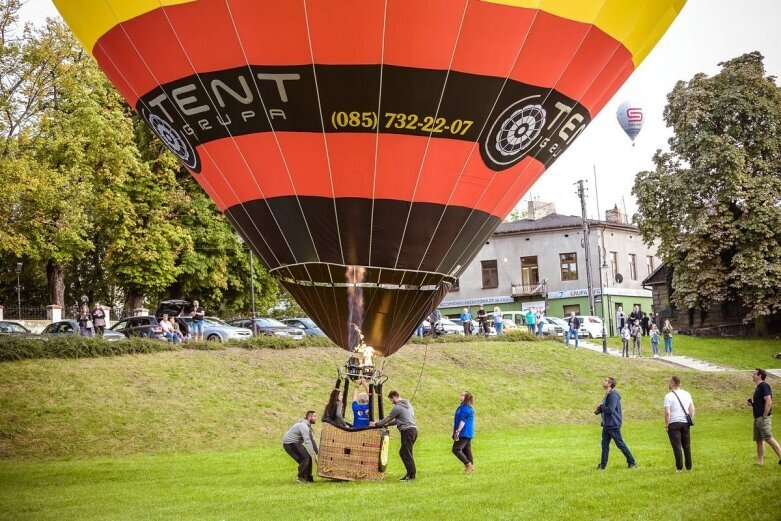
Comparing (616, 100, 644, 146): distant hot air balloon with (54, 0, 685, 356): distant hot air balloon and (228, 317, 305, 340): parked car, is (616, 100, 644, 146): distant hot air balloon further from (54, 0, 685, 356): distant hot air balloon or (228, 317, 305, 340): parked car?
(54, 0, 685, 356): distant hot air balloon

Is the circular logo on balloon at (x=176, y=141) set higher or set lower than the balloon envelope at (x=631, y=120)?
lower

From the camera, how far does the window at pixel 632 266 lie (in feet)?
213

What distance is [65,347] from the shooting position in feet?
88.6

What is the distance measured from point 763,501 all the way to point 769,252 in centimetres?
3494

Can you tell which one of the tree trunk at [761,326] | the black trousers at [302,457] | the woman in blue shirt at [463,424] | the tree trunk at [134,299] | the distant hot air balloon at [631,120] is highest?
the distant hot air balloon at [631,120]

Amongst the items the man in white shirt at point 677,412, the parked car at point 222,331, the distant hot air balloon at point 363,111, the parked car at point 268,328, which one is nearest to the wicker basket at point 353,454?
the distant hot air balloon at point 363,111

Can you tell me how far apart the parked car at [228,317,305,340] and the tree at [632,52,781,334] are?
19.6 meters

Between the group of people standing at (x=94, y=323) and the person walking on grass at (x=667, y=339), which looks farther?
the person walking on grass at (x=667, y=339)

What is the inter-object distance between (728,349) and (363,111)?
109 feet

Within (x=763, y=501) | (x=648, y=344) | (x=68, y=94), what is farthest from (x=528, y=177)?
(x=648, y=344)

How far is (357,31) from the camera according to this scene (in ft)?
36.5

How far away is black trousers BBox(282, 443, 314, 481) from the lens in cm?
1525

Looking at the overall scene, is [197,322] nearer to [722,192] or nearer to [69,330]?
[69,330]

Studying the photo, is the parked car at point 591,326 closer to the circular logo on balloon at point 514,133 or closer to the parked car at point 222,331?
the parked car at point 222,331
